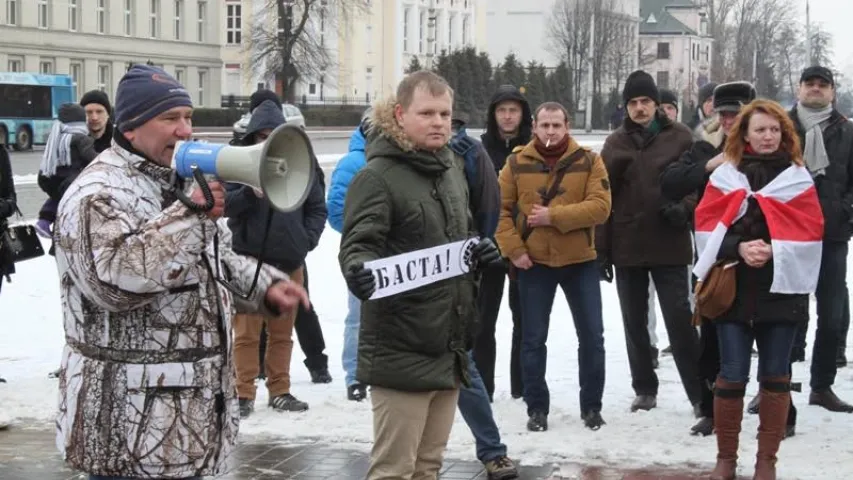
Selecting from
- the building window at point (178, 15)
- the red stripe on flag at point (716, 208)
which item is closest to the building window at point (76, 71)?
the building window at point (178, 15)

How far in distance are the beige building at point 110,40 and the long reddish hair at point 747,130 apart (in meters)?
60.0

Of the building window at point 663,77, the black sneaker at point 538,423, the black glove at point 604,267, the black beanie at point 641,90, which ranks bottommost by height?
the black sneaker at point 538,423

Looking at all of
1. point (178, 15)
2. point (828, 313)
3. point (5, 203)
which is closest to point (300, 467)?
point (5, 203)

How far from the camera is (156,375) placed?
4.14 metres

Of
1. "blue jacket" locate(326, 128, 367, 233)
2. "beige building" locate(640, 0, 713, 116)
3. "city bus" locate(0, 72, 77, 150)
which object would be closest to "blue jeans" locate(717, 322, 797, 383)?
"blue jacket" locate(326, 128, 367, 233)

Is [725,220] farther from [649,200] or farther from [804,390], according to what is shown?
[804,390]

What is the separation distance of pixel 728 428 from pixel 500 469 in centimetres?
112

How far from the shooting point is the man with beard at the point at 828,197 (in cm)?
880

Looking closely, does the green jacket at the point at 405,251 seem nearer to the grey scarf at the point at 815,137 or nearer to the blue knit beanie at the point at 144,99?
the blue knit beanie at the point at 144,99

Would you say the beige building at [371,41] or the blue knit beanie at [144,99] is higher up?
the beige building at [371,41]

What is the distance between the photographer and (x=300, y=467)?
752 cm

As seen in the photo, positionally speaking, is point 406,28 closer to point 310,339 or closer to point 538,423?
point 310,339

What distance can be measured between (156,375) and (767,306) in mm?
3640

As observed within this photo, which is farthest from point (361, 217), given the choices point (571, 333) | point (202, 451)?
point (571, 333)
